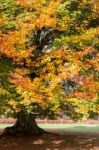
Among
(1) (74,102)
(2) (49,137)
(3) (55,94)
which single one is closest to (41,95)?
(3) (55,94)

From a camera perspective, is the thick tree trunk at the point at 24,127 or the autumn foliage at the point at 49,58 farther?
the thick tree trunk at the point at 24,127

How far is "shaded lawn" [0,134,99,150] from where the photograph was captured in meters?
23.7

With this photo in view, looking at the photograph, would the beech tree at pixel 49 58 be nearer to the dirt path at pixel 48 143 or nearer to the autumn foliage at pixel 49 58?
the autumn foliage at pixel 49 58

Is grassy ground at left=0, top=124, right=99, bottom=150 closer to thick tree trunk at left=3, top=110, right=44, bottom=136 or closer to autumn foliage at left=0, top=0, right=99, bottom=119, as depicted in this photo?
thick tree trunk at left=3, top=110, right=44, bottom=136

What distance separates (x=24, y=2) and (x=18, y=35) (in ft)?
5.74

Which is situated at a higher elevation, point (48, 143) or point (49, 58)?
point (49, 58)

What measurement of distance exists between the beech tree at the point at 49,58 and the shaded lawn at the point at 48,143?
3984 millimetres

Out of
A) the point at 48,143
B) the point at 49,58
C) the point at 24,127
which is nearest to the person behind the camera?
the point at 49,58

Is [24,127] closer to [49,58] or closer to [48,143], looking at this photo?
[48,143]

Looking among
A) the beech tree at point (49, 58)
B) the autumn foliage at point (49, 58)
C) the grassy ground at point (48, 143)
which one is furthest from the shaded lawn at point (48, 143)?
the autumn foliage at point (49, 58)

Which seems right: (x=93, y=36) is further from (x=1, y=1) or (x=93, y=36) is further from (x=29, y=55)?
(x=1, y=1)

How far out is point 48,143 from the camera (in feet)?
80.6

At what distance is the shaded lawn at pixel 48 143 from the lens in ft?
77.6

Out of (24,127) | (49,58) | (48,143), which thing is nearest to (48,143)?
(48,143)
